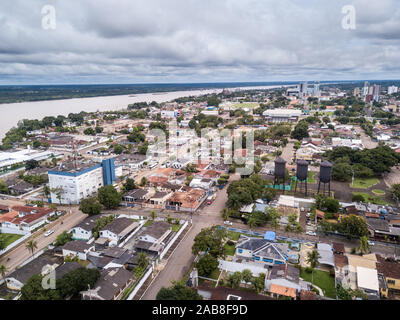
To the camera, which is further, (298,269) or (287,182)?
(287,182)

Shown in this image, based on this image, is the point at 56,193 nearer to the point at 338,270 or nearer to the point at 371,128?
the point at 338,270

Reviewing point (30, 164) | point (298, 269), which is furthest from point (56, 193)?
point (298, 269)

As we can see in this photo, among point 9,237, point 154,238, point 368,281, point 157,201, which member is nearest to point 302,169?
point 368,281

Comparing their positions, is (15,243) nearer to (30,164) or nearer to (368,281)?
(30,164)

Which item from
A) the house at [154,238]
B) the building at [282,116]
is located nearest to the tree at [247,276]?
the house at [154,238]

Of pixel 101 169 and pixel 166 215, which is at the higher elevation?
pixel 101 169

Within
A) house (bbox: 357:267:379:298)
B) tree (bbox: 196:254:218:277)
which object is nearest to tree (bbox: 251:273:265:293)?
tree (bbox: 196:254:218:277)
